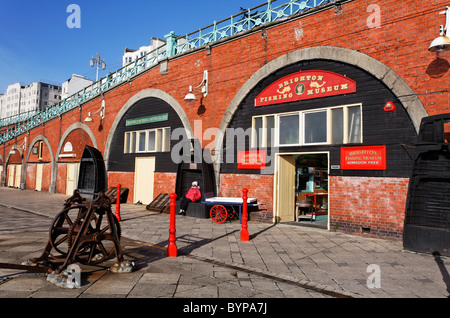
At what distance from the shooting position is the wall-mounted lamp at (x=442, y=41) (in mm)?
6682

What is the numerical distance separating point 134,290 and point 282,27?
961 cm

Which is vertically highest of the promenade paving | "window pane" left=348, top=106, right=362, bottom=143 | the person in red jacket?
"window pane" left=348, top=106, right=362, bottom=143

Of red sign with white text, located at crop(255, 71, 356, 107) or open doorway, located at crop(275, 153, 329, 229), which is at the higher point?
red sign with white text, located at crop(255, 71, 356, 107)

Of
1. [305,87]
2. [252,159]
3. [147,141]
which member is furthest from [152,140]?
[305,87]

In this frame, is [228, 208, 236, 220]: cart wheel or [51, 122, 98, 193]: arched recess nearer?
[228, 208, 236, 220]: cart wheel

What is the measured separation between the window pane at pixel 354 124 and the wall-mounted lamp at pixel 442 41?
236cm

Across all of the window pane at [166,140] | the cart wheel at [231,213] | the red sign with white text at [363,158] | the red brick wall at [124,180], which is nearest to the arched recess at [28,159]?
the red brick wall at [124,180]

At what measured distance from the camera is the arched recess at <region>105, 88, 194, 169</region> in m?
13.8

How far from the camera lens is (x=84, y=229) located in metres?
4.86

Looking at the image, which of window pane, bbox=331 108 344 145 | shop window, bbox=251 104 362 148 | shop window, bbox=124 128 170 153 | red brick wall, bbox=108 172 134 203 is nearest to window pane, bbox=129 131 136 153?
shop window, bbox=124 128 170 153

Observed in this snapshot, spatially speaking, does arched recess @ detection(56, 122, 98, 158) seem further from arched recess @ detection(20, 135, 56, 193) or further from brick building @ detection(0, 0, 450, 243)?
brick building @ detection(0, 0, 450, 243)

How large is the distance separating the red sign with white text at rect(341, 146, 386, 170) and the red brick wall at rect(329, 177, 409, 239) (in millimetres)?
348

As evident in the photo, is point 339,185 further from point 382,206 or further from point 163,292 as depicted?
point 163,292
